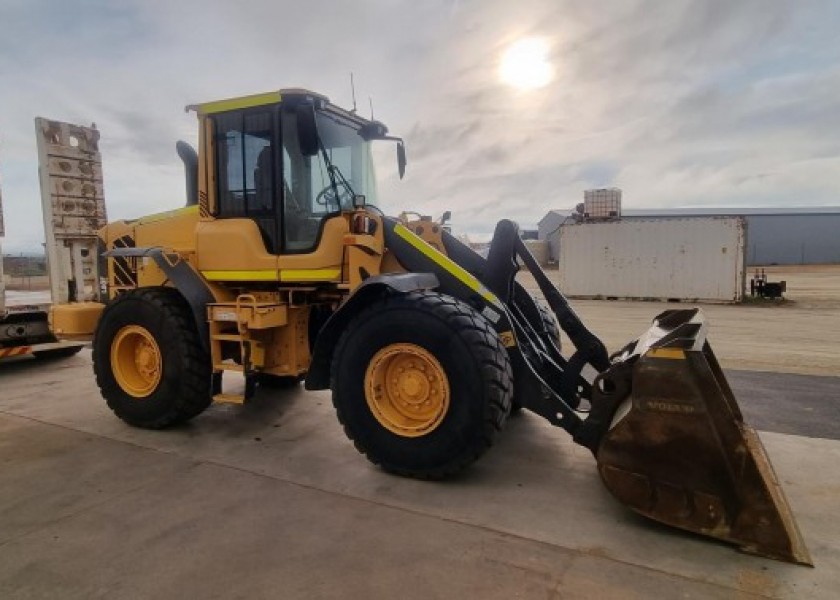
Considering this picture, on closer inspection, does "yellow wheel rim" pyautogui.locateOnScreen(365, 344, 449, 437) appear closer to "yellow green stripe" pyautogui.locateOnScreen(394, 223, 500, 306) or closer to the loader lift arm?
the loader lift arm

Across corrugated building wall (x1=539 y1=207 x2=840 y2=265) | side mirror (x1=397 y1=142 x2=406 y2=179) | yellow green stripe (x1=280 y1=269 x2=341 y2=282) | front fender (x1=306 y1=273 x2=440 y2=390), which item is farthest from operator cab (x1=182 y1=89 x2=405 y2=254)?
corrugated building wall (x1=539 y1=207 x2=840 y2=265)

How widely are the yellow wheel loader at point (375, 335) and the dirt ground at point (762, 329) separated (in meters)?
Answer: 4.33

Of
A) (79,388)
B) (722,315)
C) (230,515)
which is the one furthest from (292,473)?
(722,315)

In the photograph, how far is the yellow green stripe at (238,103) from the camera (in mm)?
4586

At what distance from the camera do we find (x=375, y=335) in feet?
12.5

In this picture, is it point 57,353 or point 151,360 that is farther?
point 57,353

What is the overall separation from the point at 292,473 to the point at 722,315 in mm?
13577

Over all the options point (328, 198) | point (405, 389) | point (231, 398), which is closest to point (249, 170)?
point (328, 198)

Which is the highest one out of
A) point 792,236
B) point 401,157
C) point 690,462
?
point 792,236

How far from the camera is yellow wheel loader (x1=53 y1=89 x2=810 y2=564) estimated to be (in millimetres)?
2943

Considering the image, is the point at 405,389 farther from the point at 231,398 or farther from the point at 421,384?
the point at 231,398

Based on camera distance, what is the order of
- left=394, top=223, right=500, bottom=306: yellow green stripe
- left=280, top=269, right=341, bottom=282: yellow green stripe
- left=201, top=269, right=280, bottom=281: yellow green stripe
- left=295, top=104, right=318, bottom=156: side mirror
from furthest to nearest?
left=201, top=269, right=280, bottom=281: yellow green stripe → left=280, top=269, right=341, bottom=282: yellow green stripe → left=295, top=104, right=318, bottom=156: side mirror → left=394, top=223, right=500, bottom=306: yellow green stripe

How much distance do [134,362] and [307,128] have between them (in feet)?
9.31

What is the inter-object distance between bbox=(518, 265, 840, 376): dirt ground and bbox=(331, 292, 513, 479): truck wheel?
5575 millimetres
